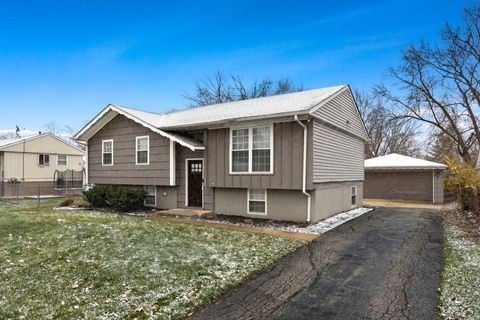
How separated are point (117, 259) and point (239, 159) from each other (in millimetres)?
6396

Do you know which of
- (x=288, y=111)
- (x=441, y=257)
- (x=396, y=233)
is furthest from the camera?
(x=288, y=111)

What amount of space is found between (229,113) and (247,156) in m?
2.28

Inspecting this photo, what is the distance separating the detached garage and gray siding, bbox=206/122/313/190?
1334cm

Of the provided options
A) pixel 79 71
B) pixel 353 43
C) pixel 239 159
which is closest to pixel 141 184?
pixel 239 159

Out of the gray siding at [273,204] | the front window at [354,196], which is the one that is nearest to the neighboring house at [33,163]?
the gray siding at [273,204]

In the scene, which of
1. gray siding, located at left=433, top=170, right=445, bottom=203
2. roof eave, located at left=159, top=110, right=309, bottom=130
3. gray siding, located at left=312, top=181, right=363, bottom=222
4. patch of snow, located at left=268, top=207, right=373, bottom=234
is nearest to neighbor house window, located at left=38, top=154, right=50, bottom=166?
roof eave, located at left=159, top=110, right=309, bottom=130

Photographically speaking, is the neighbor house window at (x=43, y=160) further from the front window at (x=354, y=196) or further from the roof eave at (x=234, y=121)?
the front window at (x=354, y=196)

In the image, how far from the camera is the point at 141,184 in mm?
14438

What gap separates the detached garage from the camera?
20375 mm

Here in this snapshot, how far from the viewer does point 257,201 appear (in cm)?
1188

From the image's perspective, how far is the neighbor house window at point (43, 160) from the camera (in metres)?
25.4

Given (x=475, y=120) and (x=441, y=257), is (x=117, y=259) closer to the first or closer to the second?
(x=441, y=257)

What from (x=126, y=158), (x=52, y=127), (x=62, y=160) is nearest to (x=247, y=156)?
(x=126, y=158)

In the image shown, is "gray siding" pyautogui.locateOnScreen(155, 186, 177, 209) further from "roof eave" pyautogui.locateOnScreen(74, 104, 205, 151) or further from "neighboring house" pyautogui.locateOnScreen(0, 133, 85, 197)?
"neighboring house" pyautogui.locateOnScreen(0, 133, 85, 197)
